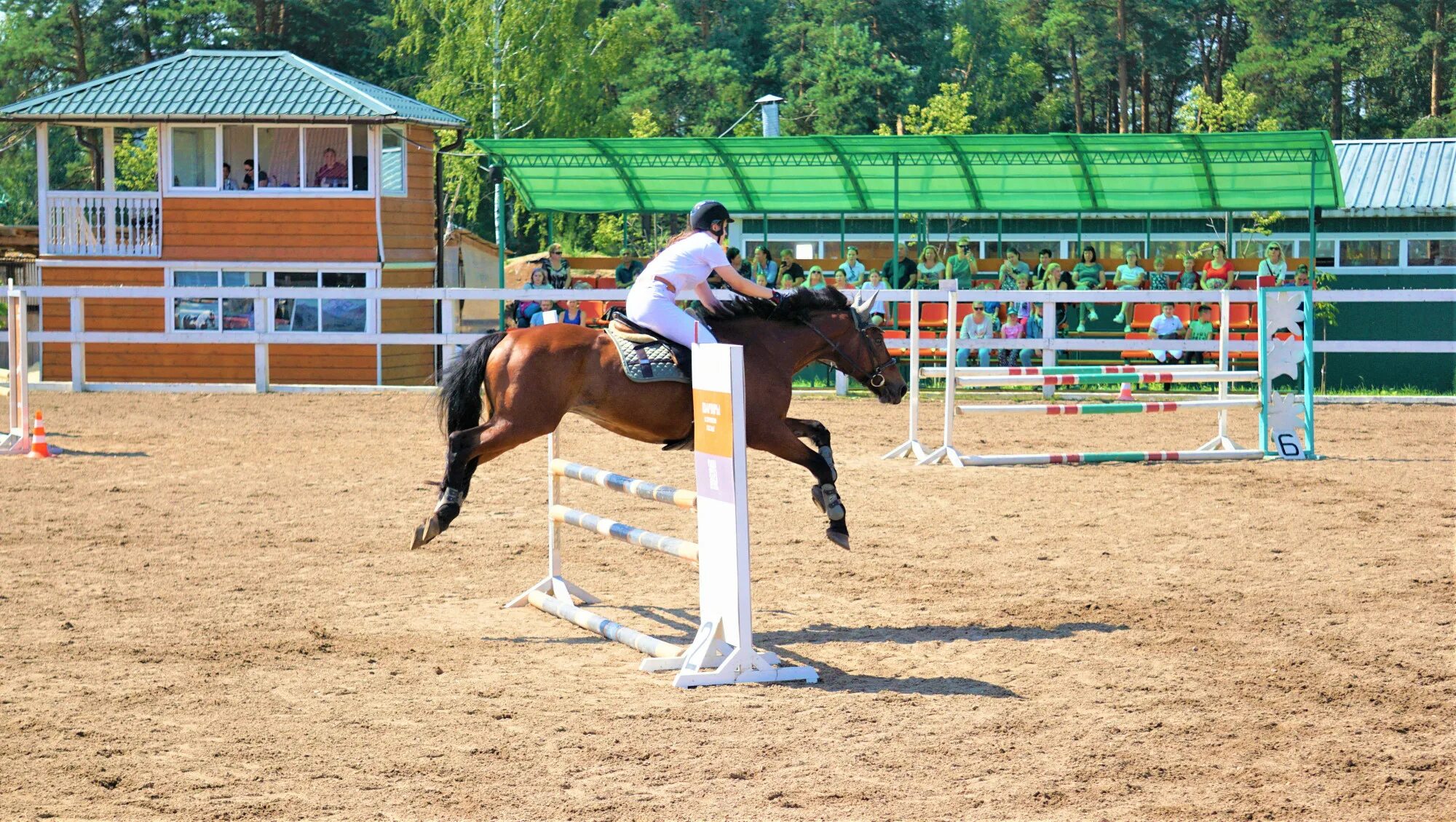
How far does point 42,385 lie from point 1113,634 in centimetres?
1748

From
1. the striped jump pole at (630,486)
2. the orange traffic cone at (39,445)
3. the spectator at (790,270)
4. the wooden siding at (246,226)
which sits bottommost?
the orange traffic cone at (39,445)

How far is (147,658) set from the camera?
6414 mm

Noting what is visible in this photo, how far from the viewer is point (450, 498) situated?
723 cm

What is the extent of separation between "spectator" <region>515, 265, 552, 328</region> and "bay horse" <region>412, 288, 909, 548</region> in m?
10.00

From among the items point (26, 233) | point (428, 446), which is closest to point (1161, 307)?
point (428, 446)

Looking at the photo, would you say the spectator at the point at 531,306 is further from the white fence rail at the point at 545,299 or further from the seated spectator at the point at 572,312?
the seated spectator at the point at 572,312

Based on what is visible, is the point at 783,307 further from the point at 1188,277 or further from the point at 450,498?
the point at 1188,277

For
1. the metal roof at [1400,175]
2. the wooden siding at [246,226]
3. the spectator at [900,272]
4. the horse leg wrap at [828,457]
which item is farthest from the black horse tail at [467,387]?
the metal roof at [1400,175]

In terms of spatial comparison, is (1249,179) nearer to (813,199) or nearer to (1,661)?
(813,199)

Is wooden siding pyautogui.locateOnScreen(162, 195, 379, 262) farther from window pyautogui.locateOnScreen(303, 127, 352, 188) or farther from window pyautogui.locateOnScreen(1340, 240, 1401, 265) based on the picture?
window pyautogui.locateOnScreen(1340, 240, 1401, 265)

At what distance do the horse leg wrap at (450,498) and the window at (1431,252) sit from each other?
1300 inches

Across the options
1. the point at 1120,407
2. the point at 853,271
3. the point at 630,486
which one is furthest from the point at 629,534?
the point at 853,271

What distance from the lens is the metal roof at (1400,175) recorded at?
112 feet

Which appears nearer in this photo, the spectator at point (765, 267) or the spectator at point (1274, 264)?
the spectator at point (1274, 264)
